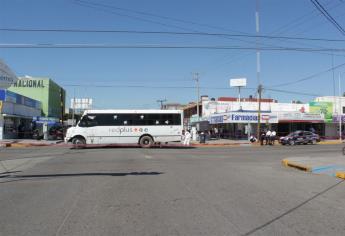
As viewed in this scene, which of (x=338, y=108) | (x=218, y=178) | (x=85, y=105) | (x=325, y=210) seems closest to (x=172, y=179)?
(x=218, y=178)

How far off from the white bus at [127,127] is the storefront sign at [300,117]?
24550 millimetres

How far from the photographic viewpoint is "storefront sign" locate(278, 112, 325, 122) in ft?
193

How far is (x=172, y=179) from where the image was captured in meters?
14.4

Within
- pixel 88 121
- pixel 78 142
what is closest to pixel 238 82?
pixel 88 121

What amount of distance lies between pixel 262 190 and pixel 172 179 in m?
3.34

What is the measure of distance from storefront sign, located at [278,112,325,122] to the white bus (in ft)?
80.5

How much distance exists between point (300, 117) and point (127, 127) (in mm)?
30296

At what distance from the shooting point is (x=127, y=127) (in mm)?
38062

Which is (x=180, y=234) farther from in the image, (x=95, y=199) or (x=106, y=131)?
(x=106, y=131)

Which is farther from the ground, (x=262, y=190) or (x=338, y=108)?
(x=338, y=108)

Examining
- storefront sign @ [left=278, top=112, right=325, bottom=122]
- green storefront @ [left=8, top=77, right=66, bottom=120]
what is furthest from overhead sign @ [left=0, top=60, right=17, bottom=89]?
green storefront @ [left=8, top=77, right=66, bottom=120]

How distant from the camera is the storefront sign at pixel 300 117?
193ft

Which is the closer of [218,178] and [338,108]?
[218,178]

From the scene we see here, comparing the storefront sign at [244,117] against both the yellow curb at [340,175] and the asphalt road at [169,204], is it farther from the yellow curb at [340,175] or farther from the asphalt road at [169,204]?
the asphalt road at [169,204]
